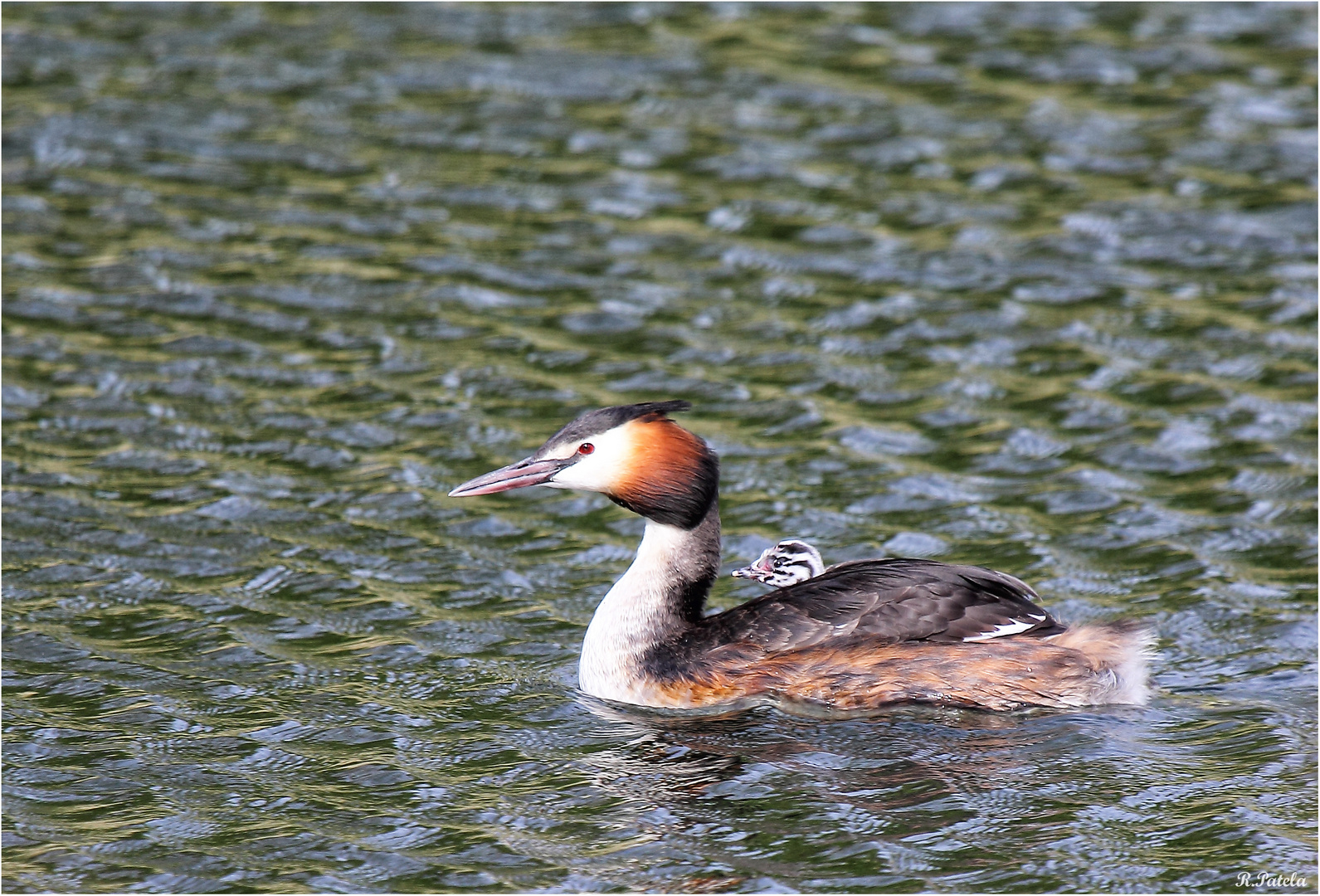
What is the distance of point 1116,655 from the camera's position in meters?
7.38

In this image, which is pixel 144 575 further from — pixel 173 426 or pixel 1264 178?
pixel 1264 178

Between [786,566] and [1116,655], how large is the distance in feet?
4.86

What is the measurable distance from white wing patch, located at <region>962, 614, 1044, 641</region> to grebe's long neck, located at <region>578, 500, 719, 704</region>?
118cm

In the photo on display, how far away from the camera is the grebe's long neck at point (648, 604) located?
25.0ft

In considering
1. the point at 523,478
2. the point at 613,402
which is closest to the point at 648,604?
the point at 523,478

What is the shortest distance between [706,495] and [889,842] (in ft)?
6.75

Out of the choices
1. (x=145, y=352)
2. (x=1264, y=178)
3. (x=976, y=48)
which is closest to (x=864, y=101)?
(x=976, y=48)

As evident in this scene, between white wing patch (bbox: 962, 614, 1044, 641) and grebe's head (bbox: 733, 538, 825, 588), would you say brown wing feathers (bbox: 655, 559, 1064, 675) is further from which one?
grebe's head (bbox: 733, 538, 825, 588)

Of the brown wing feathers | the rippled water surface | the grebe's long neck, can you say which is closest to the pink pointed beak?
the grebe's long neck

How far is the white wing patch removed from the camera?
24.4 ft
